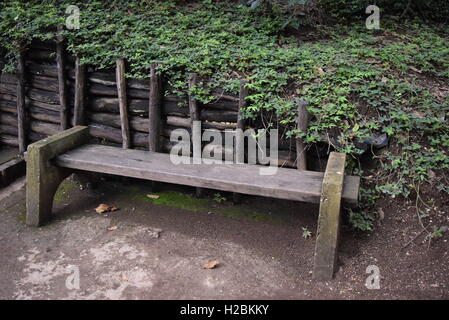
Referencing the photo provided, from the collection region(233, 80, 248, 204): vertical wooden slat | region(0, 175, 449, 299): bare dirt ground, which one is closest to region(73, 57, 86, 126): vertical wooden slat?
region(0, 175, 449, 299): bare dirt ground

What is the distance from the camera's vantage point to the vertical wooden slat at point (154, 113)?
4617mm

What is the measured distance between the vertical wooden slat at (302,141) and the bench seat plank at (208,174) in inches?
12.5

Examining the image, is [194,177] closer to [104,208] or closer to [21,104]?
[104,208]

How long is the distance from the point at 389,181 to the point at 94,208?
3008 millimetres

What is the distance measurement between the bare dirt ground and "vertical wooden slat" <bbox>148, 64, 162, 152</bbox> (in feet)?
2.16

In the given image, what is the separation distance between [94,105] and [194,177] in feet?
6.68

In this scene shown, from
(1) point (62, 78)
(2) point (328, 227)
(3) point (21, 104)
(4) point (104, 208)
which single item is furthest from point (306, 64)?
(3) point (21, 104)

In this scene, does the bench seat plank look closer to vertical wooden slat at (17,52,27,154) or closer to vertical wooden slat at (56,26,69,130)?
vertical wooden slat at (56,26,69,130)

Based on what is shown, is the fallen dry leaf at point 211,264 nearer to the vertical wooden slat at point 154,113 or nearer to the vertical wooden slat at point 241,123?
the vertical wooden slat at point 241,123

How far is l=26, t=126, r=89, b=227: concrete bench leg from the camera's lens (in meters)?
4.07

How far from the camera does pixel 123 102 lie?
4875mm

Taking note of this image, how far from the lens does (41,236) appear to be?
13.5 feet
